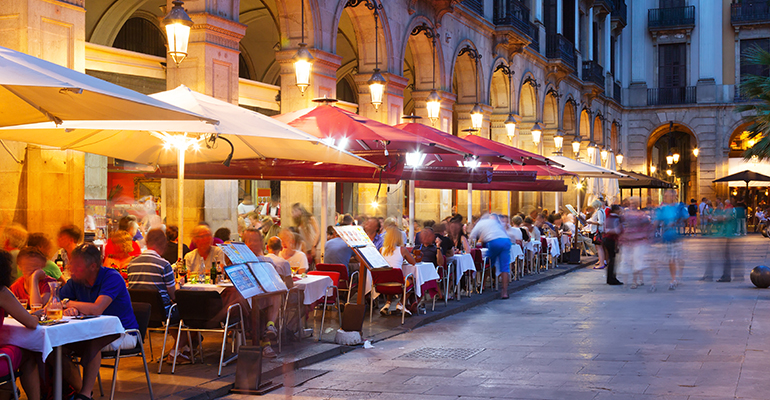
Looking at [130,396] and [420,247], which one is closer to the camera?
[130,396]

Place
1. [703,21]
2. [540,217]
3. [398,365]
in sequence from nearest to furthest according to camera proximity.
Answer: [398,365]
[540,217]
[703,21]

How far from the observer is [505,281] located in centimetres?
1343

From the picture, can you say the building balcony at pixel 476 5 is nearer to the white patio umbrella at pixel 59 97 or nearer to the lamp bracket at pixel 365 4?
the lamp bracket at pixel 365 4

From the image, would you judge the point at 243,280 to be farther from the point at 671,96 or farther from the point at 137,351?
the point at 671,96

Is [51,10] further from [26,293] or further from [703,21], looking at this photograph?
[703,21]

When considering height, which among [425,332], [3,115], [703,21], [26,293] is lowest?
[425,332]

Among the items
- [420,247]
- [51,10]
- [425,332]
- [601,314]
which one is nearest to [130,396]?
[425,332]

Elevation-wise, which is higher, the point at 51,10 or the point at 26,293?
the point at 51,10

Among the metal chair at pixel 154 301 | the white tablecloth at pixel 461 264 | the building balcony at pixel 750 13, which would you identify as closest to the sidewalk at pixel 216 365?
the metal chair at pixel 154 301

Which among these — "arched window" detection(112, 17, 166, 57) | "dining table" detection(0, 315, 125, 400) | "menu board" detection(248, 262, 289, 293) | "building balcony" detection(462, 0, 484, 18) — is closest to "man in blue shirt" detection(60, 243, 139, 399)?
"dining table" detection(0, 315, 125, 400)

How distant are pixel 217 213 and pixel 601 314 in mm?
5819

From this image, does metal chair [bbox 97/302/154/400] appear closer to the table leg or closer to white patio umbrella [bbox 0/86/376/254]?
the table leg

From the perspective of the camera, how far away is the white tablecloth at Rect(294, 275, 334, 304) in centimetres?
866

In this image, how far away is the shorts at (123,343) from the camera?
6.01 m
